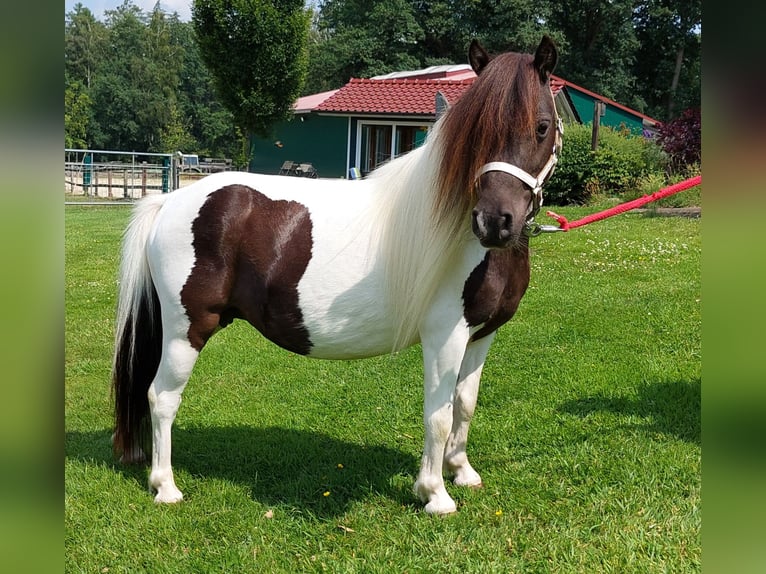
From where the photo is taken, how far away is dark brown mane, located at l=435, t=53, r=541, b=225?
2510 millimetres

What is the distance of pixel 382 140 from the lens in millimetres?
22172

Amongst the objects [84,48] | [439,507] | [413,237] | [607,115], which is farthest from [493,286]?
[84,48]

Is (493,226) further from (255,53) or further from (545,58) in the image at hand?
(255,53)

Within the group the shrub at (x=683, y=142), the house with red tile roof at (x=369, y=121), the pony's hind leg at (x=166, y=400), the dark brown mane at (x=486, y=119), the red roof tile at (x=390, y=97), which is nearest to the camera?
the dark brown mane at (x=486, y=119)

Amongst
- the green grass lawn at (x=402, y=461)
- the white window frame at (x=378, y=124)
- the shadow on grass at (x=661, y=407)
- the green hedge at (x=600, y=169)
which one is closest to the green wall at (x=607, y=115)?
the white window frame at (x=378, y=124)

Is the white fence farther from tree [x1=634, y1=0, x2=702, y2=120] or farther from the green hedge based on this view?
tree [x1=634, y1=0, x2=702, y2=120]

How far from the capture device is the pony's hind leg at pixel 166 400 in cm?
328

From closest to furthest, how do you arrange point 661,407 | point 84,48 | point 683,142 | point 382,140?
point 661,407 < point 683,142 < point 382,140 < point 84,48

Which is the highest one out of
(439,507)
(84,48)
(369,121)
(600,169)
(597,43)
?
(84,48)

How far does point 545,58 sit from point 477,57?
37 centimetres

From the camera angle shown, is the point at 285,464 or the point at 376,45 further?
the point at 376,45

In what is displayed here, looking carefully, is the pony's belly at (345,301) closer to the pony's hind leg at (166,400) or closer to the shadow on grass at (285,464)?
the pony's hind leg at (166,400)

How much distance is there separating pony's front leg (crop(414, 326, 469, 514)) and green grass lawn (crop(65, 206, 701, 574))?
12 centimetres

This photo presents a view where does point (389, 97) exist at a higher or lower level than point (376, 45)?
lower
